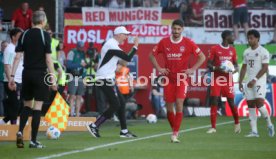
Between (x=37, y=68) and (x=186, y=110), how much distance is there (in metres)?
16.3

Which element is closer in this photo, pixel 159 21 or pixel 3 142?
pixel 3 142

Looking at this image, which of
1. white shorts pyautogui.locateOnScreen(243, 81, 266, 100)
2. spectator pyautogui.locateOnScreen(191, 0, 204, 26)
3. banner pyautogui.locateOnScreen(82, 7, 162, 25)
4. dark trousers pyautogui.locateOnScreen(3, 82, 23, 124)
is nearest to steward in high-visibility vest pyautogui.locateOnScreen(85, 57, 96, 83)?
banner pyautogui.locateOnScreen(82, 7, 162, 25)

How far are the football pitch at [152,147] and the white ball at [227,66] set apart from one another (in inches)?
56.1

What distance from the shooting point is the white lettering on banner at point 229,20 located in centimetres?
3231

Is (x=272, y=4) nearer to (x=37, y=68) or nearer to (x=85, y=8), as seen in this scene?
(x=85, y=8)

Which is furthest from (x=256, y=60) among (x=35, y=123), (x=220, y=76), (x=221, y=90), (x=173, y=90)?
(x=35, y=123)

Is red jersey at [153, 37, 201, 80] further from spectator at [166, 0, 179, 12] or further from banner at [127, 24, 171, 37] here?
spectator at [166, 0, 179, 12]

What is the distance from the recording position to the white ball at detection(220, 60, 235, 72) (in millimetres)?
20984

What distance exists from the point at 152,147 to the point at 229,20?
1744 centimetres

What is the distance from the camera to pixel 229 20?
3266 cm

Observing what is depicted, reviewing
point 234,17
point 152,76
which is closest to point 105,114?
point 152,76

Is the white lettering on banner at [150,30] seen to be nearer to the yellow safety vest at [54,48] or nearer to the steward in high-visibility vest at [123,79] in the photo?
the steward in high-visibility vest at [123,79]

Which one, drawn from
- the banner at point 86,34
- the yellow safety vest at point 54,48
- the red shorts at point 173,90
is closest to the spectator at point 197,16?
the banner at point 86,34

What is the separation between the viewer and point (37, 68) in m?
15.6
